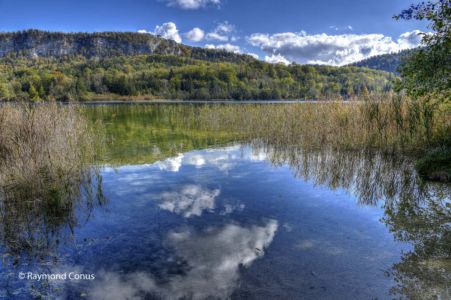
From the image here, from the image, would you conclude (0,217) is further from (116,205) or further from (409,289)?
(409,289)

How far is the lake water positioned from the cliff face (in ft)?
569

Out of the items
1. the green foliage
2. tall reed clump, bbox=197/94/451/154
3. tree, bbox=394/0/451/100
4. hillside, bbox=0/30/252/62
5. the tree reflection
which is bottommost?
the tree reflection

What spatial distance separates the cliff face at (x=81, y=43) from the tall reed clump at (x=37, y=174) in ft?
561

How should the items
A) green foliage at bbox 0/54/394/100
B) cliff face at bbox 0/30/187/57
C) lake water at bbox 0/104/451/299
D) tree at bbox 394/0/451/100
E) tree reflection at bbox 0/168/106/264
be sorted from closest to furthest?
1. lake water at bbox 0/104/451/299
2. tree reflection at bbox 0/168/106/264
3. tree at bbox 394/0/451/100
4. green foliage at bbox 0/54/394/100
5. cliff face at bbox 0/30/187/57

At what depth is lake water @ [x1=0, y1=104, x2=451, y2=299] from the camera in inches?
129

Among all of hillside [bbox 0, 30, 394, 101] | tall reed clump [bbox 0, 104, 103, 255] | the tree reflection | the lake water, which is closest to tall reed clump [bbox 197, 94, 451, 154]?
the lake water

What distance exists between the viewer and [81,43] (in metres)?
173

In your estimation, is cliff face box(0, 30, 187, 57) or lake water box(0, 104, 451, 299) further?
cliff face box(0, 30, 187, 57)

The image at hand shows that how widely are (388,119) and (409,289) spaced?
7.87 meters

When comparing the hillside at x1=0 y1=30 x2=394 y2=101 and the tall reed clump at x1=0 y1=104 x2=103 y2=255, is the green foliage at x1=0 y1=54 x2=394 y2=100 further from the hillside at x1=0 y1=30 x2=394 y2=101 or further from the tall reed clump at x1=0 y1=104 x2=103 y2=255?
the tall reed clump at x1=0 y1=104 x2=103 y2=255

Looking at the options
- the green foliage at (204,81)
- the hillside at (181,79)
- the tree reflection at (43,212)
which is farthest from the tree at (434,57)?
the green foliage at (204,81)

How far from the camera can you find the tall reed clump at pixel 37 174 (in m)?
4.70

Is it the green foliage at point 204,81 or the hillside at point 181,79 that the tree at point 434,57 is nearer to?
the hillside at point 181,79

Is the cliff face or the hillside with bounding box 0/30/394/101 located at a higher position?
the cliff face
